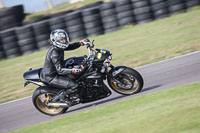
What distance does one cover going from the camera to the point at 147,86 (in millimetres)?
7926

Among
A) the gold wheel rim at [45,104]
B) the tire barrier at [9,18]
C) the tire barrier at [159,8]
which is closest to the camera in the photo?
the gold wheel rim at [45,104]

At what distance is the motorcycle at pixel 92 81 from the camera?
272 inches

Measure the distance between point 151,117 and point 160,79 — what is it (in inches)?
122

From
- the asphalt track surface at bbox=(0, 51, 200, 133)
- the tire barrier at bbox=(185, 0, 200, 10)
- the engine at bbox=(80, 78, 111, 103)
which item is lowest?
the asphalt track surface at bbox=(0, 51, 200, 133)

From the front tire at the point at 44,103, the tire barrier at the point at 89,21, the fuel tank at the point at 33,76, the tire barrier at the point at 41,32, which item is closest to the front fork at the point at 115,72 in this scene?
the front tire at the point at 44,103

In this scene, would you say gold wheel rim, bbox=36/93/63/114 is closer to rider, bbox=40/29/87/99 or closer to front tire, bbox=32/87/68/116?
front tire, bbox=32/87/68/116

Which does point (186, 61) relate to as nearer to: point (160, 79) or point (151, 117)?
point (160, 79)

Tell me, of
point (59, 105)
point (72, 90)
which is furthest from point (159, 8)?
point (59, 105)

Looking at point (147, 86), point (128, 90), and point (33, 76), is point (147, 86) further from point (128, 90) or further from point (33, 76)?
point (33, 76)

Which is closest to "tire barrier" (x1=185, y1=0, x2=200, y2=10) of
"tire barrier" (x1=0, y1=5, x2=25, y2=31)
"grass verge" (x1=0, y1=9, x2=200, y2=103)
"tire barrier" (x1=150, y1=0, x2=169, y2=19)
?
"grass verge" (x1=0, y1=9, x2=200, y2=103)

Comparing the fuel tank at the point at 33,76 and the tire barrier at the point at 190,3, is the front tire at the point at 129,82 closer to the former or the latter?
the fuel tank at the point at 33,76

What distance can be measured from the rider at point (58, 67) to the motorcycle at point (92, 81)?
0.13 m

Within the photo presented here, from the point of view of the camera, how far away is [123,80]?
23.4 feet

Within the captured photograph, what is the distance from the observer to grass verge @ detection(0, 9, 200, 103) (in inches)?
426
